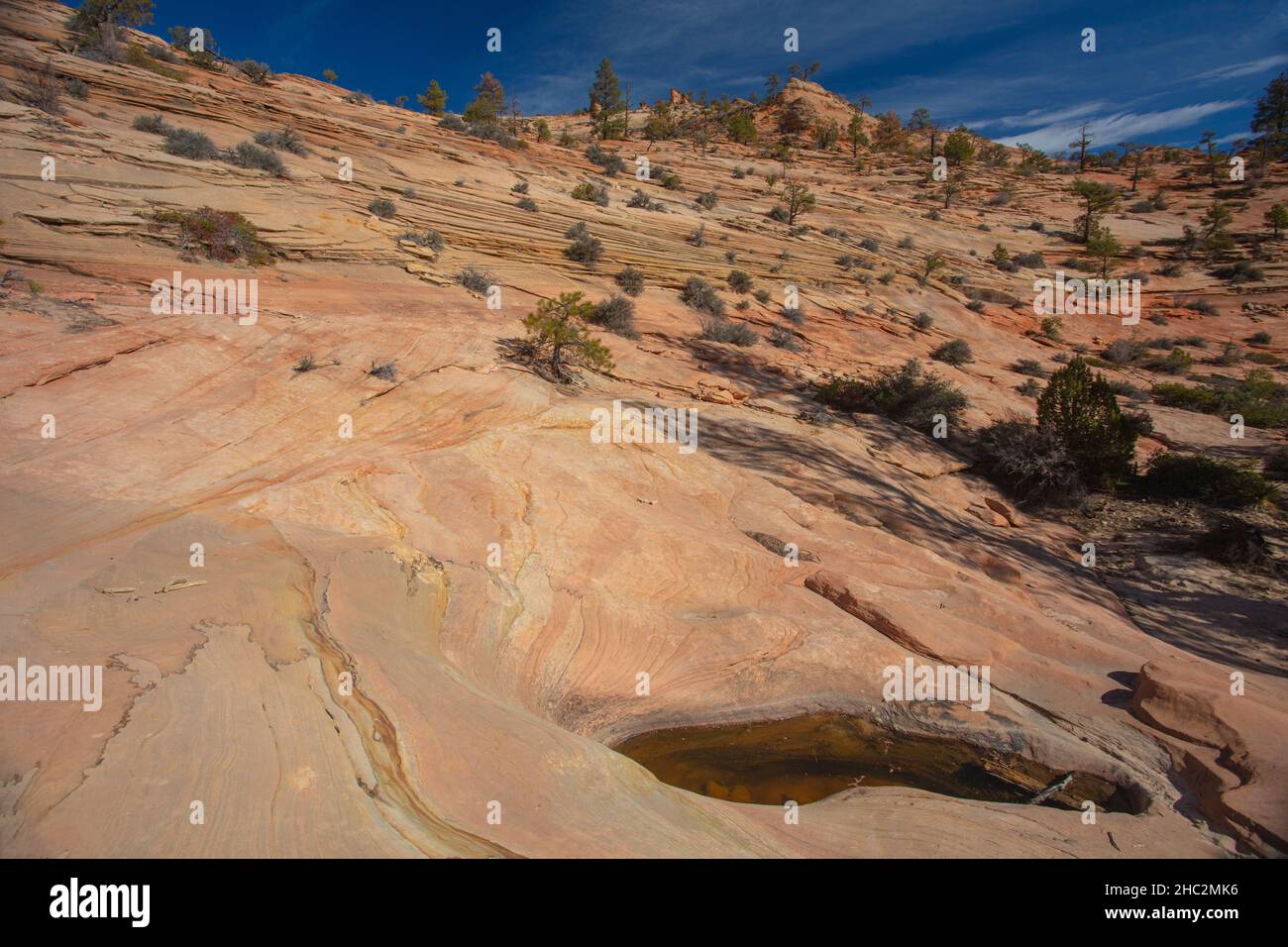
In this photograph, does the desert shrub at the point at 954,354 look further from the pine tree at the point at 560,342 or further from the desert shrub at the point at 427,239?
the desert shrub at the point at 427,239

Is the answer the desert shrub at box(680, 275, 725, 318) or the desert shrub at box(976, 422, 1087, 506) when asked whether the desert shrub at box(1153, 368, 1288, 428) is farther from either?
the desert shrub at box(680, 275, 725, 318)

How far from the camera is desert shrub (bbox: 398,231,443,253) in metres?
14.6

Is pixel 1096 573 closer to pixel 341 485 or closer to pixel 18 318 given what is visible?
pixel 341 485

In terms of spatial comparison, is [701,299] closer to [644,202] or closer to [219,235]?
[644,202]

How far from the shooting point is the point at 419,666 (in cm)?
442

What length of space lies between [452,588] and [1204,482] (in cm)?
1526

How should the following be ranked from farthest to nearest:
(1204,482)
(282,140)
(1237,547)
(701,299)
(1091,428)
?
1. (701,299)
2. (282,140)
3. (1091,428)
4. (1204,482)
5. (1237,547)

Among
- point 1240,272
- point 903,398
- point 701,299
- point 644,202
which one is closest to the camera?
point 903,398

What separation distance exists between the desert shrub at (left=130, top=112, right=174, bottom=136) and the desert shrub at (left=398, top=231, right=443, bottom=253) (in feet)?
22.7

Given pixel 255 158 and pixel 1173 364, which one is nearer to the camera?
pixel 255 158

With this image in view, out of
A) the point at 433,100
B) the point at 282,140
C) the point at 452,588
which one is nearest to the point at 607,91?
the point at 433,100

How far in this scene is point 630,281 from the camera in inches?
687

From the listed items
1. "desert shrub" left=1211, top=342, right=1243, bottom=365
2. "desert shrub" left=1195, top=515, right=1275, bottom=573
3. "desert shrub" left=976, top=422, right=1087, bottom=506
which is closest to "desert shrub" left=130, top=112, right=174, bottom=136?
"desert shrub" left=976, top=422, right=1087, bottom=506

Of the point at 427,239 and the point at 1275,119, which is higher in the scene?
the point at 1275,119
